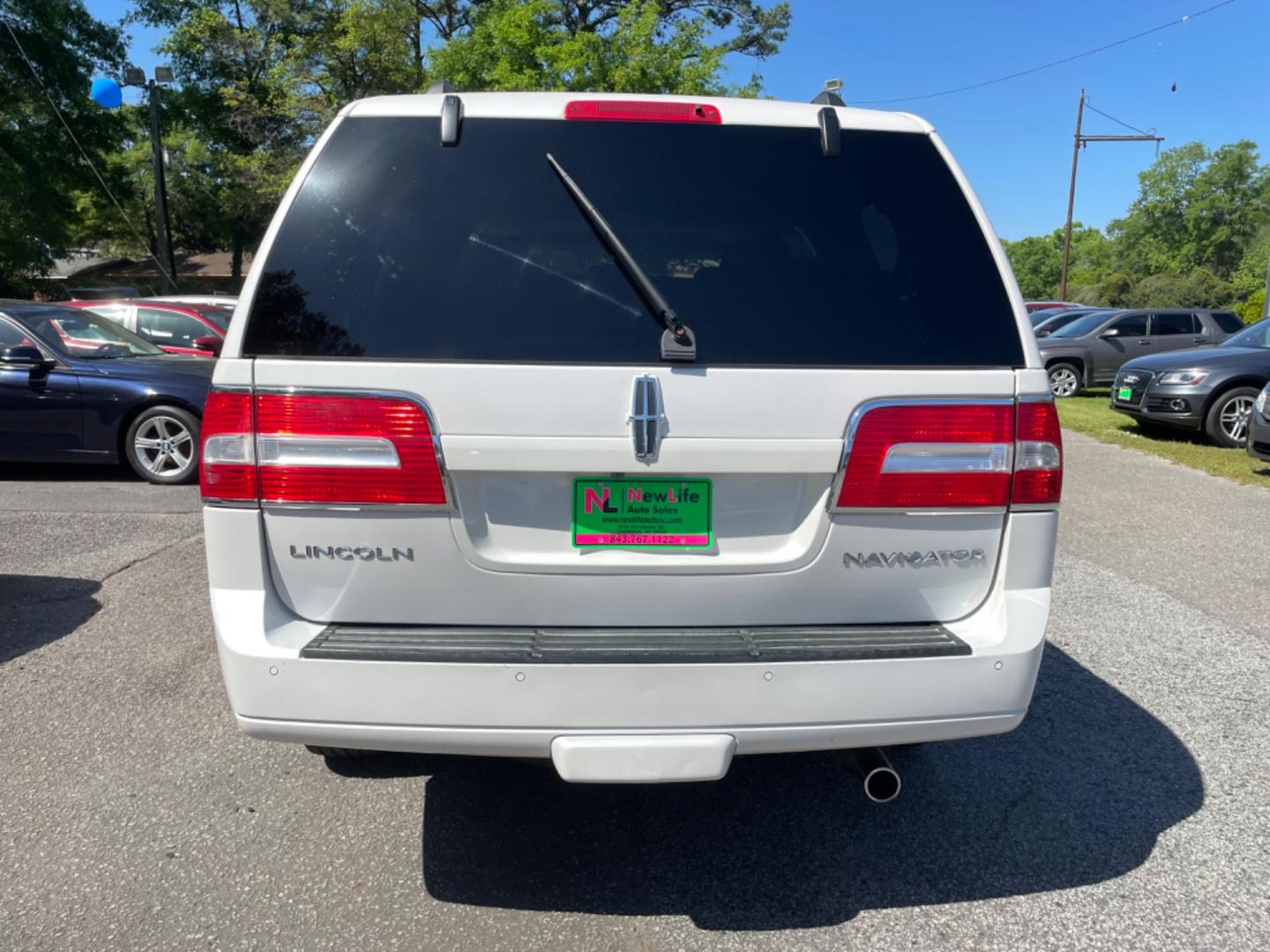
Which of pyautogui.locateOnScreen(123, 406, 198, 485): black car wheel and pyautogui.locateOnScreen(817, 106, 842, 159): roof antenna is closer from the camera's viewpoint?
pyautogui.locateOnScreen(817, 106, 842, 159): roof antenna

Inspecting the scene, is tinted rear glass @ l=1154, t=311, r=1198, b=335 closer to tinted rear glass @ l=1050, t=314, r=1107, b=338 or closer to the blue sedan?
tinted rear glass @ l=1050, t=314, r=1107, b=338

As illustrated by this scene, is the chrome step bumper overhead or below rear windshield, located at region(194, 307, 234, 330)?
below

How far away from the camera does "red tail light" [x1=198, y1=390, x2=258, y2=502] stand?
92.0 inches

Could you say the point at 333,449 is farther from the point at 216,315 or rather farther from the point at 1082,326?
the point at 1082,326

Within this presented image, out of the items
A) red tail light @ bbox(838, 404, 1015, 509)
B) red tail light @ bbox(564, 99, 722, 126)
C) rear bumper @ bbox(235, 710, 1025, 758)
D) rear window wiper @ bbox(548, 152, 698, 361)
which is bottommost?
rear bumper @ bbox(235, 710, 1025, 758)

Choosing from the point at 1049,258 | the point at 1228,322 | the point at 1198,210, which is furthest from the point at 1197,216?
the point at 1228,322

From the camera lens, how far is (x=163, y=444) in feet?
27.4

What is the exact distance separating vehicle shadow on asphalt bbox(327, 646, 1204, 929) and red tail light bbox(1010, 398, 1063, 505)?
46.5 inches

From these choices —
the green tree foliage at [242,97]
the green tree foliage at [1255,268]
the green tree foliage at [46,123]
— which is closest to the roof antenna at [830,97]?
the green tree foliage at [242,97]

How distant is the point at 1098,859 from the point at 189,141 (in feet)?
141

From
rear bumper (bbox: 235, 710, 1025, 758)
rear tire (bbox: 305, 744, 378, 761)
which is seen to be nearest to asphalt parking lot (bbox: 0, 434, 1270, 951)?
rear tire (bbox: 305, 744, 378, 761)

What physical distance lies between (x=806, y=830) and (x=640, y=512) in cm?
139

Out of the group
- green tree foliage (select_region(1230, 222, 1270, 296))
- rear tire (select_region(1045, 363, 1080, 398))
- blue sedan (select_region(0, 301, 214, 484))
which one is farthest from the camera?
green tree foliage (select_region(1230, 222, 1270, 296))

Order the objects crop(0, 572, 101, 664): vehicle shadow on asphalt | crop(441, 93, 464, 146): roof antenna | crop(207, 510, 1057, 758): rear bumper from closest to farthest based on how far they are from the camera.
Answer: crop(207, 510, 1057, 758): rear bumper, crop(441, 93, 464, 146): roof antenna, crop(0, 572, 101, 664): vehicle shadow on asphalt
